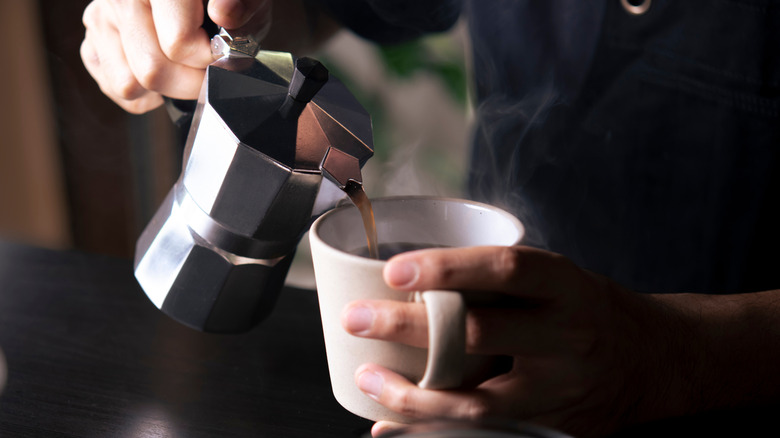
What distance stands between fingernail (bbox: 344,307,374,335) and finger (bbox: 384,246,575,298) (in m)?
0.02

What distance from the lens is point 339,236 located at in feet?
1.63

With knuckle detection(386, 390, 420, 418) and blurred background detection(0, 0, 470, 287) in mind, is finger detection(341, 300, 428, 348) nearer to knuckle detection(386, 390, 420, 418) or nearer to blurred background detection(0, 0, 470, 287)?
knuckle detection(386, 390, 420, 418)

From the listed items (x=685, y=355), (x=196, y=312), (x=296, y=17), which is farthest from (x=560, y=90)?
(x=196, y=312)

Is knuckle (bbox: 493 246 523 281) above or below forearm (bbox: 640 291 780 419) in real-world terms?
above

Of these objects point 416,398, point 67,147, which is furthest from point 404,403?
point 67,147

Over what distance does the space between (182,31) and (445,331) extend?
1.23ft

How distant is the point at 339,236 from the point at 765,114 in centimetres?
67

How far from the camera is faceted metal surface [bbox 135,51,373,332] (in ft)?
1.56

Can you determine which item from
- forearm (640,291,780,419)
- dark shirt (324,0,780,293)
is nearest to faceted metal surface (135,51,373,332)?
forearm (640,291,780,419)

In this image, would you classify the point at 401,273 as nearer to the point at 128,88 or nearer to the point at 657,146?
the point at 128,88

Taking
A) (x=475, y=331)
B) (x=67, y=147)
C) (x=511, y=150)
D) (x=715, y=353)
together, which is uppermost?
(x=475, y=331)

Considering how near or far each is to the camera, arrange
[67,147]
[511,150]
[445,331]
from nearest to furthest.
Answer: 1. [445,331]
2. [511,150]
3. [67,147]

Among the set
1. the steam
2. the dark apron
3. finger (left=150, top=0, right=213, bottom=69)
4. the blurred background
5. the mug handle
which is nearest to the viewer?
the mug handle

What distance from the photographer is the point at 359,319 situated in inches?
16.1
